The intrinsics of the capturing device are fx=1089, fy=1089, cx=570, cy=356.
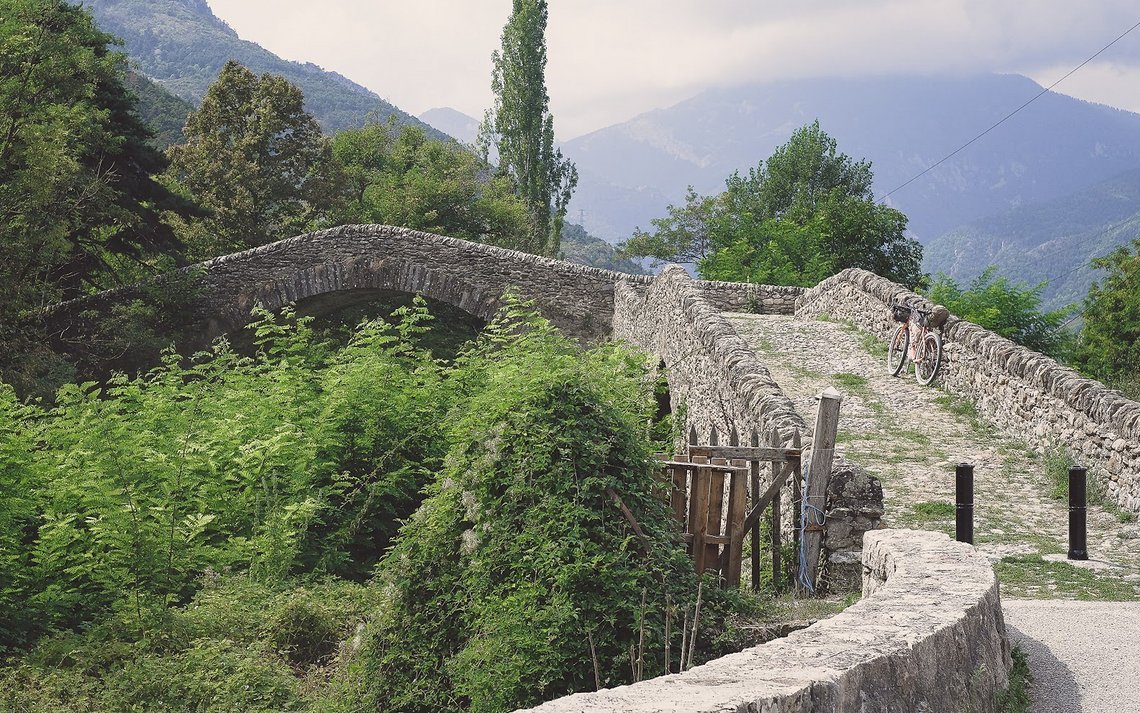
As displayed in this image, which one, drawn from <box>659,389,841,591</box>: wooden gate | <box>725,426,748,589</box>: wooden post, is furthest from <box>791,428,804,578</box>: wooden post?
<box>725,426,748,589</box>: wooden post

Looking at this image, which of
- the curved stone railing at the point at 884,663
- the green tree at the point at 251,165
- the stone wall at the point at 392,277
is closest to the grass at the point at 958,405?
the curved stone railing at the point at 884,663

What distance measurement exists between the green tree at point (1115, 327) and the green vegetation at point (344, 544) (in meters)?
26.6

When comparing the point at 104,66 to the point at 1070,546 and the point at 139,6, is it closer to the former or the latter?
the point at 1070,546

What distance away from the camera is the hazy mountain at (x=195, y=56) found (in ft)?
368

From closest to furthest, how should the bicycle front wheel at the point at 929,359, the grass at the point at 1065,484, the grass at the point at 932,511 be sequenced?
the grass at the point at 932,511 < the grass at the point at 1065,484 < the bicycle front wheel at the point at 929,359

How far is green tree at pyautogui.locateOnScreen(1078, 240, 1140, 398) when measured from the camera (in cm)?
3453

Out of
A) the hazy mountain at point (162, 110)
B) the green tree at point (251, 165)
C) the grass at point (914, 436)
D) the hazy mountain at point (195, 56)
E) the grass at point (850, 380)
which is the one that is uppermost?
the hazy mountain at point (195, 56)

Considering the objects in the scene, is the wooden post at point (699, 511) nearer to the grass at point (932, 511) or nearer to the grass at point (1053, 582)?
the grass at point (1053, 582)

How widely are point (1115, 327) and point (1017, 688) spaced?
35144mm

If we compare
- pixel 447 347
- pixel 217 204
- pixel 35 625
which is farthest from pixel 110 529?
pixel 217 204

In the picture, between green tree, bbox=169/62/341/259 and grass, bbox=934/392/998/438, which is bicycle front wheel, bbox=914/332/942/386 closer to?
grass, bbox=934/392/998/438

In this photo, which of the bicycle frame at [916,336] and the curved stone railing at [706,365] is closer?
the curved stone railing at [706,365]

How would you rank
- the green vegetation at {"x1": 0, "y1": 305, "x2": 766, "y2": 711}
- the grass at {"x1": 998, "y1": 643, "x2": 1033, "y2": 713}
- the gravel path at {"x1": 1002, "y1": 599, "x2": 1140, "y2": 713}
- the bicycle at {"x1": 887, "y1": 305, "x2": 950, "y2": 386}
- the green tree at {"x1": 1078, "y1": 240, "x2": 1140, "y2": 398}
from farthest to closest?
the green tree at {"x1": 1078, "y1": 240, "x2": 1140, "y2": 398} → the bicycle at {"x1": 887, "y1": 305, "x2": 950, "y2": 386} → the green vegetation at {"x1": 0, "y1": 305, "x2": 766, "y2": 711} → the gravel path at {"x1": 1002, "y1": 599, "x2": 1140, "y2": 713} → the grass at {"x1": 998, "y1": 643, "x2": 1033, "y2": 713}

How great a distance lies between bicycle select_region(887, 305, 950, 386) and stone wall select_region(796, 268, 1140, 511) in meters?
0.19
